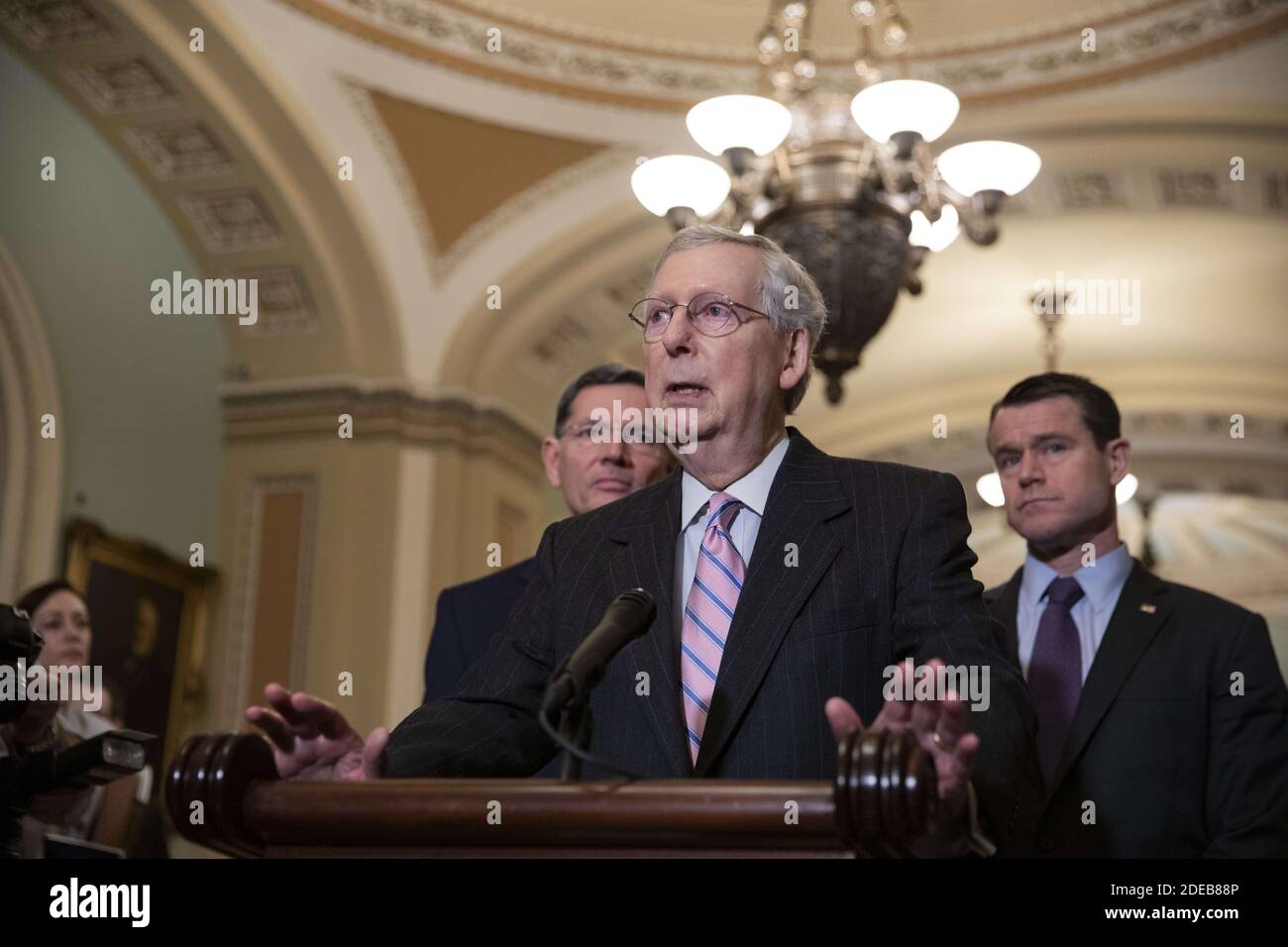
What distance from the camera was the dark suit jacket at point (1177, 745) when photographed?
9.41 ft

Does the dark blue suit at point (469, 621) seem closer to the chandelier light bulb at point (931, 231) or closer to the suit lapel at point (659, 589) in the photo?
the suit lapel at point (659, 589)

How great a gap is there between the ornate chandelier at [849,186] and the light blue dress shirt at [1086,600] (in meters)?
2.30

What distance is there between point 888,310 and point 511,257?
3.71 m

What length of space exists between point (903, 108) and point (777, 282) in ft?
10.7

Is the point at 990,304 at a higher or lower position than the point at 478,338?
higher

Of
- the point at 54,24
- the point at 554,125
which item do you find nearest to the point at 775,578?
the point at 54,24

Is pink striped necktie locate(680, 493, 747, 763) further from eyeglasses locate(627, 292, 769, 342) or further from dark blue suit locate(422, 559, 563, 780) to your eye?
dark blue suit locate(422, 559, 563, 780)

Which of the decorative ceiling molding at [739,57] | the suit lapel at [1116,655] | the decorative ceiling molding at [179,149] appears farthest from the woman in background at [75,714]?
the decorative ceiling molding at [739,57]

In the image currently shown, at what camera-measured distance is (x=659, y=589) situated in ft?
7.67

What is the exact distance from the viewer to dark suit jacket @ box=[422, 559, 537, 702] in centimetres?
369

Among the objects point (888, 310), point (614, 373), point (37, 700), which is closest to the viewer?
point (37, 700)

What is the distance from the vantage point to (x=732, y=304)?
8.11 feet
